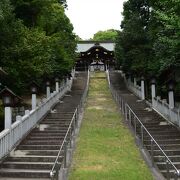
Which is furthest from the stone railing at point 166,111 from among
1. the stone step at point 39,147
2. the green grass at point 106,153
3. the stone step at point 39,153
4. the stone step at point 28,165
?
the stone step at point 28,165

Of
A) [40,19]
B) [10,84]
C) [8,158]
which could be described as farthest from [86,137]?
[40,19]

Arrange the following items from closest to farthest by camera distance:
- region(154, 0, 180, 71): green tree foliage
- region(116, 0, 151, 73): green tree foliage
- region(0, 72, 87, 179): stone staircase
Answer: region(0, 72, 87, 179): stone staircase → region(154, 0, 180, 71): green tree foliage → region(116, 0, 151, 73): green tree foliage

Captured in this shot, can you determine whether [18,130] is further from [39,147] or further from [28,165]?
[28,165]

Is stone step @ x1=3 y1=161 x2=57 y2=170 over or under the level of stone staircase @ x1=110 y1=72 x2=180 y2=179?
under

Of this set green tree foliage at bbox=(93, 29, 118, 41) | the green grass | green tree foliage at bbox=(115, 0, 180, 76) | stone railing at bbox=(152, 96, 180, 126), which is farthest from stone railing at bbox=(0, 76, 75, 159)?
green tree foliage at bbox=(93, 29, 118, 41)

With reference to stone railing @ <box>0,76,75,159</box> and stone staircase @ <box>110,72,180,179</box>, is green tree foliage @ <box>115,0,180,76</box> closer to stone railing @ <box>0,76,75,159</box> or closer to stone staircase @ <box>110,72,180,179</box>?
stone staircase @ <box>110,72,180,179</box>

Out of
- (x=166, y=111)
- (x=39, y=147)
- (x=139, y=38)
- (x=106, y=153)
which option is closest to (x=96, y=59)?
(x=139, y=38)

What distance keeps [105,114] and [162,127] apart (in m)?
6.74

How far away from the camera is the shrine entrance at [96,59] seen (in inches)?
3031

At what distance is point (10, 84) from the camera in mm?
23812

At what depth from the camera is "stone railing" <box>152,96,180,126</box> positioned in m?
21.1

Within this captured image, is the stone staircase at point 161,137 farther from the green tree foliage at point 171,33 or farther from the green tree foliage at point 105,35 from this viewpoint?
the green tree foliage at point 105,35

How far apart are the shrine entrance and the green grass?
5003 cm

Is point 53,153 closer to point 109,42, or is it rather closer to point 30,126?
point 30,126
